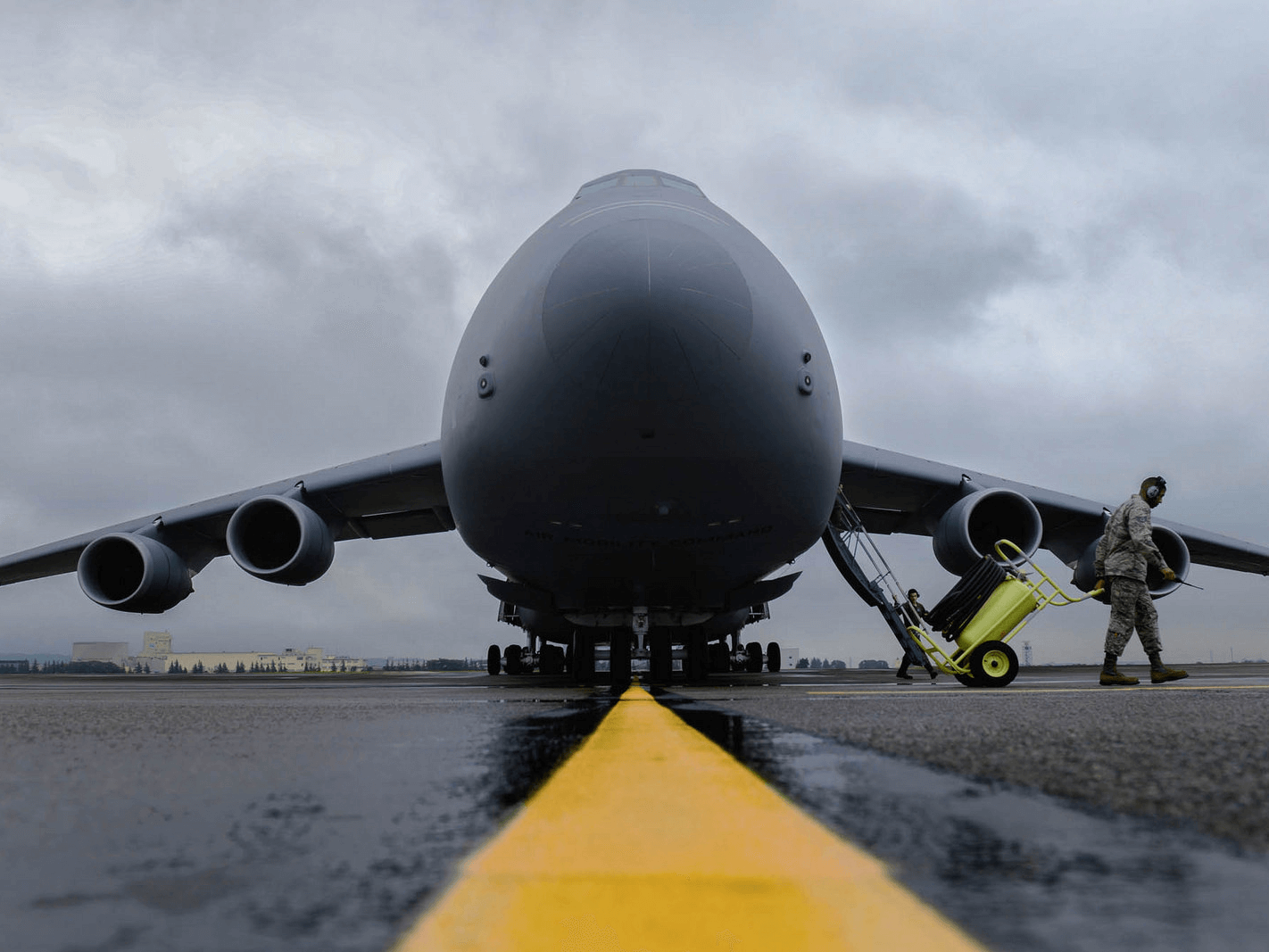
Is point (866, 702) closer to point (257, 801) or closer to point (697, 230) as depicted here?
point (257, 801)

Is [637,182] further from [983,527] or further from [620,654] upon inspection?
[983,527]

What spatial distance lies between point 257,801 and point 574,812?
0.40 meters

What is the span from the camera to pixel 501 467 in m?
5.79

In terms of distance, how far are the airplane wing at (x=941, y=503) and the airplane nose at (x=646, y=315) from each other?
3.88m

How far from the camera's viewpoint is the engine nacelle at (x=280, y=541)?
28.6 ft

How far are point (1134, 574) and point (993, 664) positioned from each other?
119cm

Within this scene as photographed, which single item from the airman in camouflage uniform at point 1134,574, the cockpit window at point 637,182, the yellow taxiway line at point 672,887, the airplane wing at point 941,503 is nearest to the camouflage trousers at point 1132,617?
the airman in camouflage uniform at point 1134,574

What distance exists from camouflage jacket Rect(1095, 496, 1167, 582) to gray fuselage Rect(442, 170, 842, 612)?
188cm

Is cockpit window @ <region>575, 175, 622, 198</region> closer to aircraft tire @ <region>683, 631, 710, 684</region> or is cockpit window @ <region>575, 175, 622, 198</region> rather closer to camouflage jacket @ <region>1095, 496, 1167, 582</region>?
aircraft tire @ <region>683, 631, 710, 684</region>

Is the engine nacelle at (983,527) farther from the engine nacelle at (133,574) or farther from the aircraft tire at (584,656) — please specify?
the engine nacelle at (133,574)

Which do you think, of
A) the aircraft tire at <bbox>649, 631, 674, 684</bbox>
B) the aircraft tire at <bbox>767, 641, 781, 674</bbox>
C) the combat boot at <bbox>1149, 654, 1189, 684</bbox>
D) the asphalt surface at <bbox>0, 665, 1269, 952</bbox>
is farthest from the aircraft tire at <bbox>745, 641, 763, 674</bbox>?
the asphalt surface at <bbox>0, 665, 1269, 952</bbox>

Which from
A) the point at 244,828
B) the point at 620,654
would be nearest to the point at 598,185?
the point at 620,654

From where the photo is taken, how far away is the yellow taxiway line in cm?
52

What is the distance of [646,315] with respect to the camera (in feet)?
16.1
